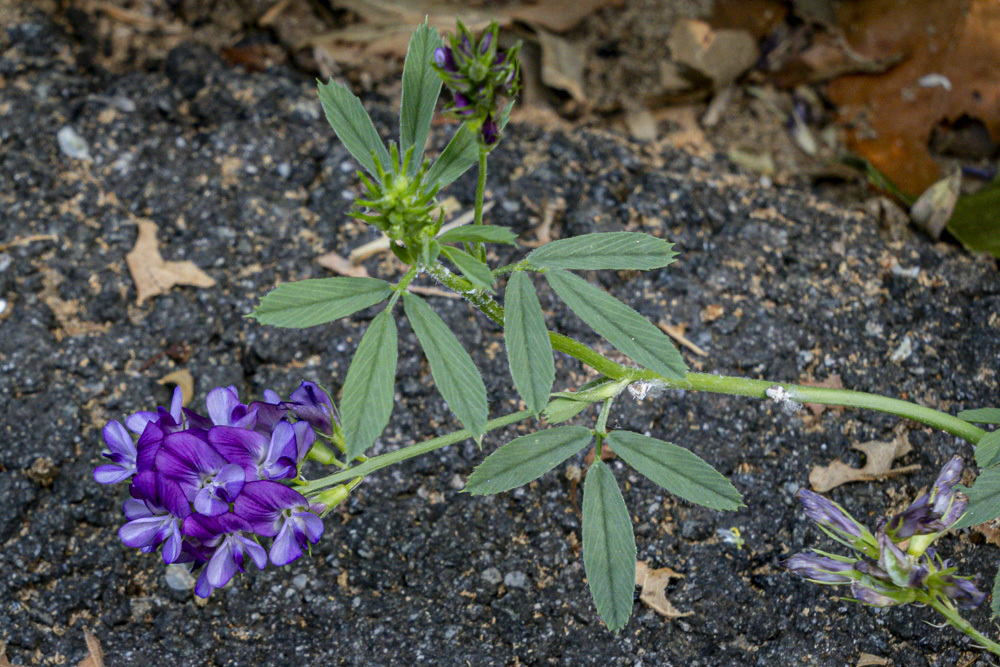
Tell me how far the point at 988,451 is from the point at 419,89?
115 cm

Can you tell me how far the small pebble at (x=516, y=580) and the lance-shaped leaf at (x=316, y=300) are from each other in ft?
2.48

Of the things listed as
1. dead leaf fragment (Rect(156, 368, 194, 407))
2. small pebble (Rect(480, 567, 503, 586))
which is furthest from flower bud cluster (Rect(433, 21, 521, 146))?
dead leaf fragment (Rect(156, 368, 194, 407))

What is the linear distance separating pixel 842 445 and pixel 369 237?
130 cm

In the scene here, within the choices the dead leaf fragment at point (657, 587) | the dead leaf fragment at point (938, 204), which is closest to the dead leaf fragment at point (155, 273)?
the dead leaf fragment at point (657, 587)

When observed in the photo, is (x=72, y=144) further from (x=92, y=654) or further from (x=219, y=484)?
(x=219, y=484)

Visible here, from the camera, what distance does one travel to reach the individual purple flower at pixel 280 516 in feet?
4.13

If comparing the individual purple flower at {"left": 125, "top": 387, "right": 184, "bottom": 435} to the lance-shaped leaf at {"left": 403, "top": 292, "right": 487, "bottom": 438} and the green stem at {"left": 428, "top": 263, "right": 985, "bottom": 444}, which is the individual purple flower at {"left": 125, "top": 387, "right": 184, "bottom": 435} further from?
the green stem at {"left": 428, "top": 263, "right": 985, "bottom": 444}

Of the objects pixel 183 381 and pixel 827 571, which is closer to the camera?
pixel 827 571

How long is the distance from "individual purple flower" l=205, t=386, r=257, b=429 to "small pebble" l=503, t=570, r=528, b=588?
718mm

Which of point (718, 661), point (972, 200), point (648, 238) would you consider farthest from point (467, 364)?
point (972, 200)

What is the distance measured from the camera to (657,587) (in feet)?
5.85

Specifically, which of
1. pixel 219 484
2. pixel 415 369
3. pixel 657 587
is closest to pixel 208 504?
pixel 219 484

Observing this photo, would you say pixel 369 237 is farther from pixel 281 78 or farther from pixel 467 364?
pixel 467 364

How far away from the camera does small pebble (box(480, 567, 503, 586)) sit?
1.80 metres
